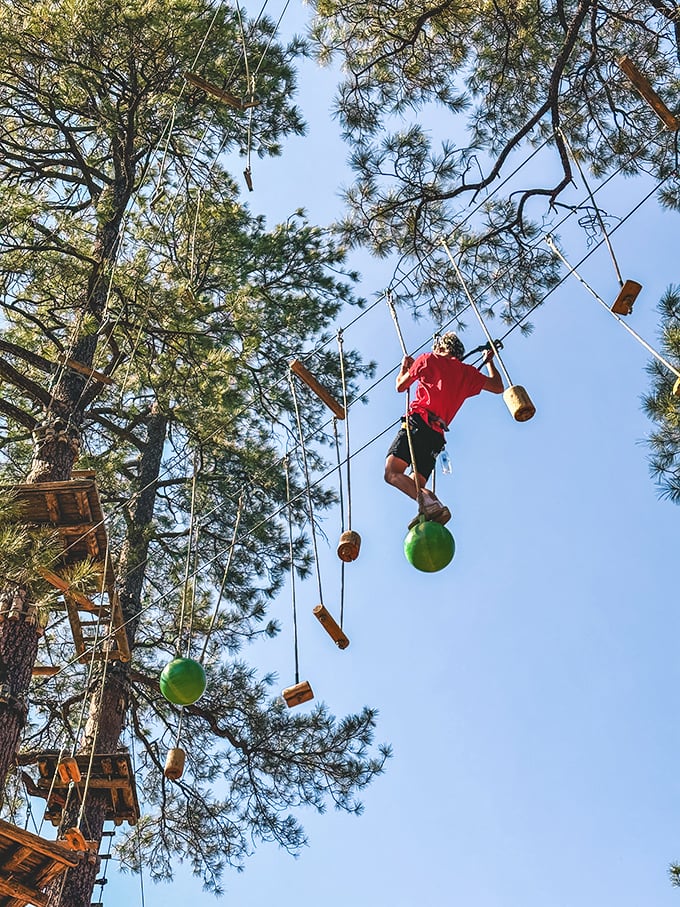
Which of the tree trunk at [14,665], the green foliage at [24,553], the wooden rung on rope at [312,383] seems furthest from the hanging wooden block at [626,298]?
the tree trunk at [14,665]

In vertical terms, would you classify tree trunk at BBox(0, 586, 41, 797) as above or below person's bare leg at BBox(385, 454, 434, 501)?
above

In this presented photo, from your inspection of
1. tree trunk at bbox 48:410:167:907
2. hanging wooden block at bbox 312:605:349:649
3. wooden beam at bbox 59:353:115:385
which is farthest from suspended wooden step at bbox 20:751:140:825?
hanging wooden block at bbox 312:605:349:649

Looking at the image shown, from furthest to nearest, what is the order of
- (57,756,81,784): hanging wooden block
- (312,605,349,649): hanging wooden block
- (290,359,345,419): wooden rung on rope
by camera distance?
(57,756,81,784): hanging wooden block → (290,359,345,419): wooden rung on rope → (312,605,349,649): hanging wooden block

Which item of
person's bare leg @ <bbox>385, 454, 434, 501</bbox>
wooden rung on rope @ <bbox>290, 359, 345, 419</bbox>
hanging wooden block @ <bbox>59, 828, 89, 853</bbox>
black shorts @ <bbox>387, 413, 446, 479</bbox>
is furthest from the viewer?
hanging wooden block @ <bbox>59, 828, 89, 853</bbox>

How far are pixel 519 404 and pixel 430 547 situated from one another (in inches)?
23.4

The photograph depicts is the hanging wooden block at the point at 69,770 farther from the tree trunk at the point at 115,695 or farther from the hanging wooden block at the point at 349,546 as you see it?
the hanging wooden block at the point at 349,546

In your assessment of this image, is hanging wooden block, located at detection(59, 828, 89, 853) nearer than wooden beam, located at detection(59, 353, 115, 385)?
Yes

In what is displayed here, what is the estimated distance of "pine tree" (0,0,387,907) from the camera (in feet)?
22.9

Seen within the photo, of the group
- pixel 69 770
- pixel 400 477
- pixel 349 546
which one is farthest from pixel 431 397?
pixel 69 770

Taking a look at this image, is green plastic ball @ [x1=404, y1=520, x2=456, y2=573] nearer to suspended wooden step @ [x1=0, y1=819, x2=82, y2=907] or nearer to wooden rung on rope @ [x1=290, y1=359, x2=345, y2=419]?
wooden rung on rope @ [x1=290, y1=359, x2=345, y2=419]

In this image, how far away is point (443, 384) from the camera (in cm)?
477

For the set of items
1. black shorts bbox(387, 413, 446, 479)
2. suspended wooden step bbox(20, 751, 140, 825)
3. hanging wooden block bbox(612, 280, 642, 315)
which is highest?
suspended wooden step bbox(20, 751, 140, 825)

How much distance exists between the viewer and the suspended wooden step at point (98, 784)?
6148mm

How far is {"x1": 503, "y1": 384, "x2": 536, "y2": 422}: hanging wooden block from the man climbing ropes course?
971 mm
